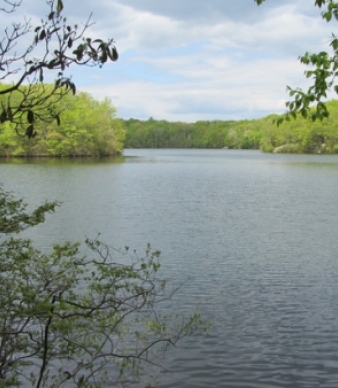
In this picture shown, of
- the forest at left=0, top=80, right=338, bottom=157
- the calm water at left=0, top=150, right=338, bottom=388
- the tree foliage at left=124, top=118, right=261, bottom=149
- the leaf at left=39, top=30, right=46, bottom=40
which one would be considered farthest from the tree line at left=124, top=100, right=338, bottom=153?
the leaf at left=39, top=30, right=46, bottom=40

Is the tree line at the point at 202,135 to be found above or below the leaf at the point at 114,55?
above

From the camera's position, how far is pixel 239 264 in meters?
13.5

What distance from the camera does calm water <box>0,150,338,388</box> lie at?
7746 mm

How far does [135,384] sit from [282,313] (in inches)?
151

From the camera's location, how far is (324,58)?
4.33m

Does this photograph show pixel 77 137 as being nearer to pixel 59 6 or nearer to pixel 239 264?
pixel 239 264

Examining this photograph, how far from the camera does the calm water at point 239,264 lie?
7.75 metres

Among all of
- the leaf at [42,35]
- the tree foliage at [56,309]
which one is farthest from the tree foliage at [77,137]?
the leaf at [42,35]

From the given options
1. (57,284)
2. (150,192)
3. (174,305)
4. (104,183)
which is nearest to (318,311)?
(174,305)

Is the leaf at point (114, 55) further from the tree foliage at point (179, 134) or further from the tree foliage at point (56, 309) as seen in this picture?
the tree foliage at point (179, 134)

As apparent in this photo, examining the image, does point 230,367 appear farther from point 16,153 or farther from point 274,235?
point 16,153

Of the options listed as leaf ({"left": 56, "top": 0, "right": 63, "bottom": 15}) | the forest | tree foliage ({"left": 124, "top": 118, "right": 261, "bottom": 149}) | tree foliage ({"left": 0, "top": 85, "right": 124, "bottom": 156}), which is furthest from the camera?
tree foliage ({"left": 124, "top": 118, "right": 261, "bottom": 149})

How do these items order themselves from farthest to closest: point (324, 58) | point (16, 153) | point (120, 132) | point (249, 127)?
point (249, 127) → point (120, 132) → point (16, 153) → point (324, 58)

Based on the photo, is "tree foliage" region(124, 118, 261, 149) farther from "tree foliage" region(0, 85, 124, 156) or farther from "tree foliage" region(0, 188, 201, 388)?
"tree foliage" region(0, 188, 201, 388)
